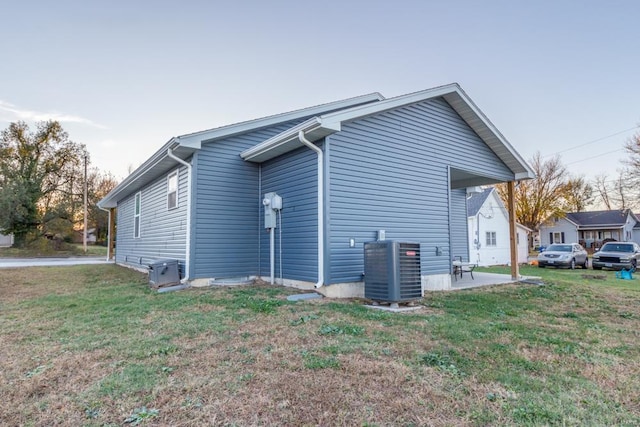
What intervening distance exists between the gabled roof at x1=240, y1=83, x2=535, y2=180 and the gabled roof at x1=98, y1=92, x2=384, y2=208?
0.67 m

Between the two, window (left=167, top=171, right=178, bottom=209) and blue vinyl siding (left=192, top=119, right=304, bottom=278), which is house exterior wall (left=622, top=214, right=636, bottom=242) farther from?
window (left=167, top=171, right=178, bottom=209)

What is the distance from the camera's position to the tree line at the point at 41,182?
22359 millimetres

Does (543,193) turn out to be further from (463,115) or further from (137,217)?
(137,217)

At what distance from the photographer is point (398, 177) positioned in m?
7.55

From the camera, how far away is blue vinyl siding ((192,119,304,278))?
7559 mm

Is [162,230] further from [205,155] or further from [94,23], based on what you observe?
[94,23]

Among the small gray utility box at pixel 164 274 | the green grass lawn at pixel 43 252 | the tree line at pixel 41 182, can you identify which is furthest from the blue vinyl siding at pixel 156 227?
the tree line at pixel 41 182

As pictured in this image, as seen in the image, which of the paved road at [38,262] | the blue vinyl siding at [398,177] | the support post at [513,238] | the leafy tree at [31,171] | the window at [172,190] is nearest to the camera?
the blue vinyl siding at [398,177]

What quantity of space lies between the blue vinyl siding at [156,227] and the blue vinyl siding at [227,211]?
0.55m

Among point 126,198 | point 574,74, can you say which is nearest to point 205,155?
point 126,198

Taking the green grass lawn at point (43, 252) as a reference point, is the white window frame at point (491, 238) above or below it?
above

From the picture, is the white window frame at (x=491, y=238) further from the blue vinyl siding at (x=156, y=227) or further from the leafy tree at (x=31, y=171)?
the leafy tree at (x=31, y=171)

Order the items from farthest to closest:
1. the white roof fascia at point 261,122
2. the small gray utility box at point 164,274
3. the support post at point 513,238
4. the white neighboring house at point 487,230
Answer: the white neighboring house at point 487,230 < the support post at point 513,238 < the small gray utility box at point 164,274 < the white roof fascia at point 261,122

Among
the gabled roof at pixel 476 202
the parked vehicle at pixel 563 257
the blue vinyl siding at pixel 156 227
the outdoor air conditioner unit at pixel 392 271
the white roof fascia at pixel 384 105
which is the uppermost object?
the white roof fascia at pixel 384 105
